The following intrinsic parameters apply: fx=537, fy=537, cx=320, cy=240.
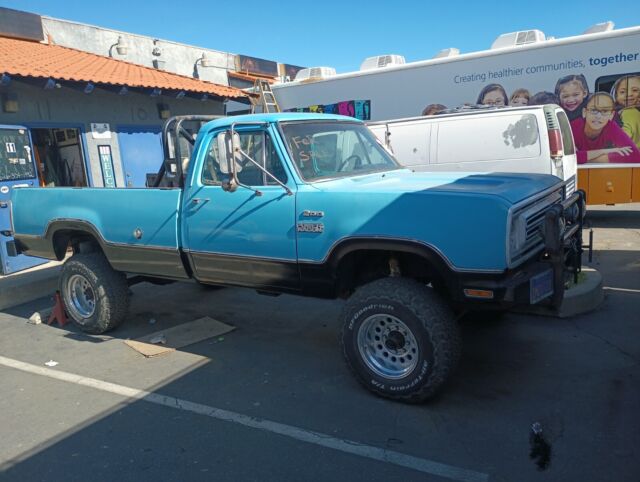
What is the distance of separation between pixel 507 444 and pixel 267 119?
2.97 meters

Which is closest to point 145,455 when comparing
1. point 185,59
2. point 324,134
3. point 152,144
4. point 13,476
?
point 13,476

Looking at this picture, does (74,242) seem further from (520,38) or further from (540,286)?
(520,38)

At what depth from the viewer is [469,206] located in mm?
3357

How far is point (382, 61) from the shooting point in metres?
11.8

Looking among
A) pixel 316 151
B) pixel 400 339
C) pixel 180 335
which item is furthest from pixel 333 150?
pixel 180 335

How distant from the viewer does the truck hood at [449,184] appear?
3580 mm

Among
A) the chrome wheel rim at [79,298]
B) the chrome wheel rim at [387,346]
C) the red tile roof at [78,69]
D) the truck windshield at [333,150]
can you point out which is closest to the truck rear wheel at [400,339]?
the chrome wheel rim at [387,346]

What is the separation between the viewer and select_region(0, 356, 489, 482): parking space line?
304cm

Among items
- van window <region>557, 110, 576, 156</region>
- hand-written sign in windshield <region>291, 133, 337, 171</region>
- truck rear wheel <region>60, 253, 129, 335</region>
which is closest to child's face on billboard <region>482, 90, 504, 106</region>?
van window <region>557, 110, 576, 156</region>

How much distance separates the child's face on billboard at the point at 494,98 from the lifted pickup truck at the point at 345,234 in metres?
6.22

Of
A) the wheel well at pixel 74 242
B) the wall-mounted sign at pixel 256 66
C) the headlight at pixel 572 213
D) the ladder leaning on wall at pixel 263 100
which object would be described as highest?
the wall-mounted sign at pixel 256 66

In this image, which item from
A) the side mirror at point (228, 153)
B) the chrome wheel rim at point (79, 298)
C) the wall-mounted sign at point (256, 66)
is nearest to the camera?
the side mirror at point (228, 153)

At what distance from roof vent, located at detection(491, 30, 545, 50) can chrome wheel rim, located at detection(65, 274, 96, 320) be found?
871 centimetres

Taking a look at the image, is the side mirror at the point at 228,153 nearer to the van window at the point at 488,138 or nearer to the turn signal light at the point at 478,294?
the turn signal light at the point at 478,294
